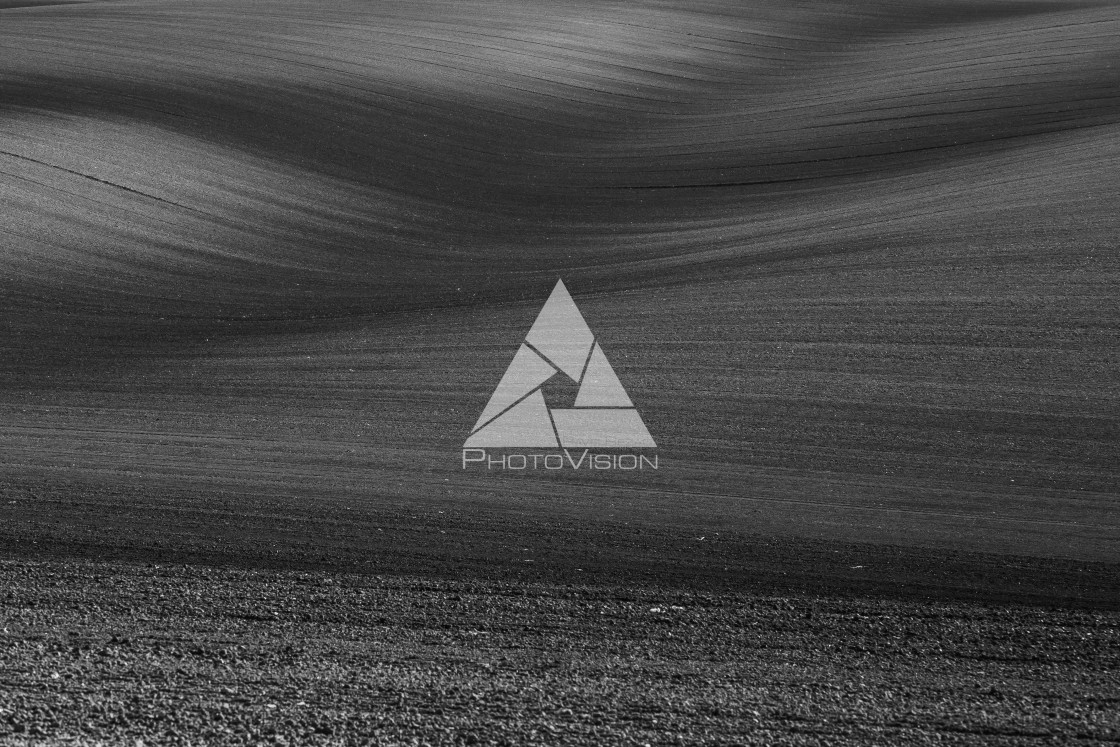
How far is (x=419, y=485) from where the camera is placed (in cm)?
788

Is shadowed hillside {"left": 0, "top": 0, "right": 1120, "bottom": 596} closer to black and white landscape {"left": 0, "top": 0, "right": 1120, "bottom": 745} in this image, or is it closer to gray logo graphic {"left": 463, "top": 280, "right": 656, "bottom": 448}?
black and white landscape {"left": 0, "top": 0, "right": 1120, "bottom": 745}

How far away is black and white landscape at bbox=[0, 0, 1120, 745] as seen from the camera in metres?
4.77

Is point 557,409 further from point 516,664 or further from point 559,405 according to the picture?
point 516,664

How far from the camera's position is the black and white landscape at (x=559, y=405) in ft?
15.7

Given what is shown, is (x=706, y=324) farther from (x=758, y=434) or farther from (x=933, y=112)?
(x=933, y=112)

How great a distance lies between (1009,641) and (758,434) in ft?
11.7

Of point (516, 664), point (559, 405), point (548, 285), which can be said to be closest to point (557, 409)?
point (559, 405)

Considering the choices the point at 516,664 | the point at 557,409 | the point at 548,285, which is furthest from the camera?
the point at 548,285

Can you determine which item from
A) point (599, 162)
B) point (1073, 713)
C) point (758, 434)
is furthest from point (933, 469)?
point (599, 162)

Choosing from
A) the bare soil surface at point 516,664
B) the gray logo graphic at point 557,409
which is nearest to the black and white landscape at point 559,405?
the bare soil surface at point 516,664

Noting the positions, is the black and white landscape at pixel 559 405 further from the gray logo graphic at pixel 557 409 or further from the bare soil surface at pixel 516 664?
the gray logo graphic at pixel 557 409

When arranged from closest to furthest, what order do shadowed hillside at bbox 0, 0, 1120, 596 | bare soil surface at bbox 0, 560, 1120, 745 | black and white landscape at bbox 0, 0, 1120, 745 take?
bare soil surface at bbox 0, 560, 1120, 745 < black and white landscape at bbox 0, 0, 1120, 745 < shadowed hillside at bbox 0, 0, 1120, 596

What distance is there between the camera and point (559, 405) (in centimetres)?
952

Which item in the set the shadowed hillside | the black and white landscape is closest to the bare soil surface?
the black and white landscape
